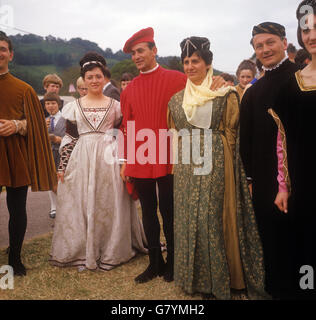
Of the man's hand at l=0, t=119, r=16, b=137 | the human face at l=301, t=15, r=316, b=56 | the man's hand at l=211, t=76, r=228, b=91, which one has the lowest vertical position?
the man's hand at l=0, t=119, r=16, b=137

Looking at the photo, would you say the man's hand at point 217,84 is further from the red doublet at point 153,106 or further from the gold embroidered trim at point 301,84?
the gold embroidered trim at point 301,84

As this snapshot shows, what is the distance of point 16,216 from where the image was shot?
9.71 ft

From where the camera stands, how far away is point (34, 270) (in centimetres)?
313

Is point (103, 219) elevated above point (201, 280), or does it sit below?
above

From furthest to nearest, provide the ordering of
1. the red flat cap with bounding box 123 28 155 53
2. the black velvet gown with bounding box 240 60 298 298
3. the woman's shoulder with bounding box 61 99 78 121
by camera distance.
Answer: the woman's shoulder with bounding box 61 99 78 121 < the red flat cap with bounding box 123 28 155 53 < the black velvet gown with bounding box 240 60 298 298

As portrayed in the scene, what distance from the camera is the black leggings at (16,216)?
9.65 ft

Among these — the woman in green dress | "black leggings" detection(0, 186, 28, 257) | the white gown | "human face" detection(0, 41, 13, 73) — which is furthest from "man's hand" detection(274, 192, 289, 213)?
"human face" detection(0, 41, 13, 73)

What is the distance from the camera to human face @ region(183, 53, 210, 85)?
2.48 metres

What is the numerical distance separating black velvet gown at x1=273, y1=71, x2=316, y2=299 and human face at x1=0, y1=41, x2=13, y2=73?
7.47 feet

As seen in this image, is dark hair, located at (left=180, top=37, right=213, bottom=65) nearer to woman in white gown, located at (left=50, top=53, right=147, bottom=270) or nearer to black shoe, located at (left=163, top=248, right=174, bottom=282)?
woman in white gown, located at (left=50, top=53, right=147, bottom=270)

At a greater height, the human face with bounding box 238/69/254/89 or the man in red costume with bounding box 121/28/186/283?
the human face with bounding box 238/69/254/89
